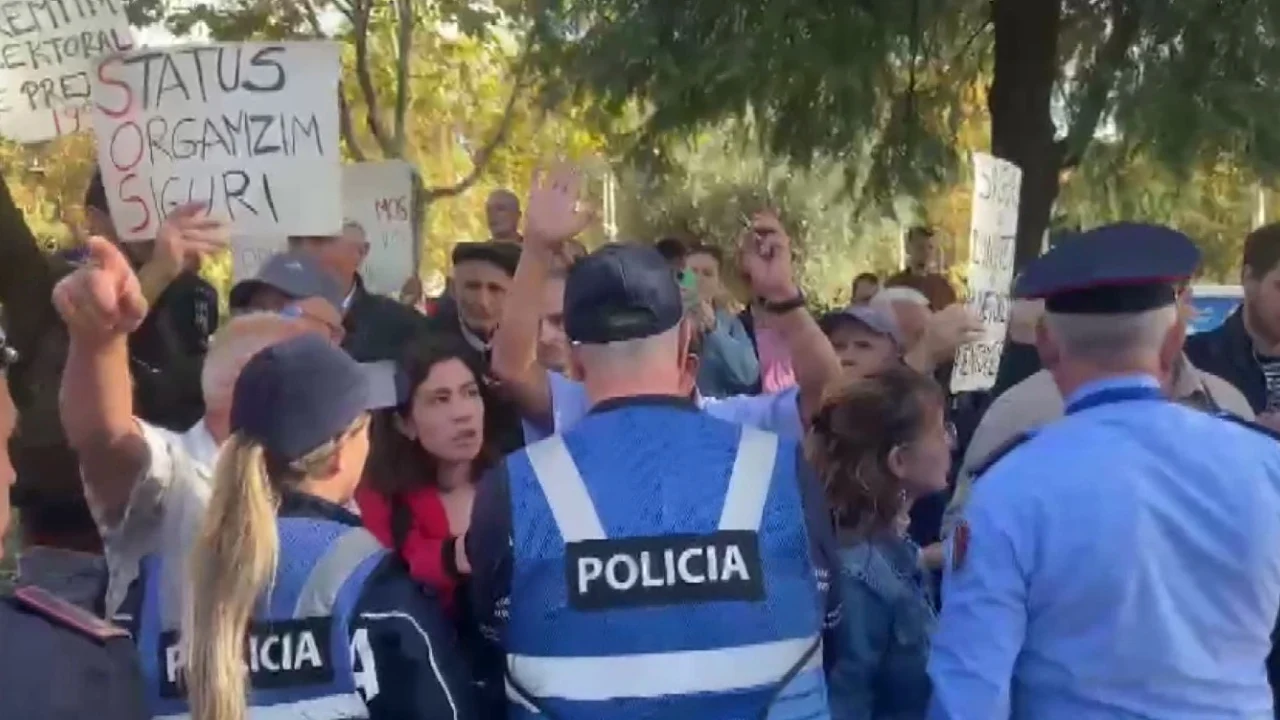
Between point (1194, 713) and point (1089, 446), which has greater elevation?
point (1089, 446)

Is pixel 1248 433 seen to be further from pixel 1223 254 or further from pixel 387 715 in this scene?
pixel 1223 254

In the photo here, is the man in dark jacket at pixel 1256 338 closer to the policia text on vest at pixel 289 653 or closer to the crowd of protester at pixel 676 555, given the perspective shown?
the crowd of protester at pixel 676 555

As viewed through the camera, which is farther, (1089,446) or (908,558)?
(908,558)

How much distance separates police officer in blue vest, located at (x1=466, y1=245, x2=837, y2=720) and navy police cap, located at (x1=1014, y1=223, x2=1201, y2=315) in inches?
21.6

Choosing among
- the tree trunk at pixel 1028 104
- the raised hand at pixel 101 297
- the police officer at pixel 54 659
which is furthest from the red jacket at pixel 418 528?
the tree trunk at pixel 1028 104

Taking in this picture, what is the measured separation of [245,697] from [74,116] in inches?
136

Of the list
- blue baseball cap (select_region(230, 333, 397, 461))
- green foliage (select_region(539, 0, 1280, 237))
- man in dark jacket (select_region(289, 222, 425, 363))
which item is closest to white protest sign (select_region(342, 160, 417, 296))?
green foliage (select_region(539, 0, 1280, 237))

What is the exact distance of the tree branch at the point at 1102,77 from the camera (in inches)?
361

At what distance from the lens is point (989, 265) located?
22.1ft

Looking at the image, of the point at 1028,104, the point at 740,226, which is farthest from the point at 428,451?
the point at 740,226

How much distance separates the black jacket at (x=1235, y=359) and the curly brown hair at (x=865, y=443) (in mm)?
1832

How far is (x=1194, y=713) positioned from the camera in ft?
10.0

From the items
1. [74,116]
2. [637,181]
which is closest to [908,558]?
[74,116]

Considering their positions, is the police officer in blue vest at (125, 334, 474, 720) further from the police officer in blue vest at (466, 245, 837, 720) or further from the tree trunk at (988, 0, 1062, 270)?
the tree trunk at (988, 0, 1062, 270)
